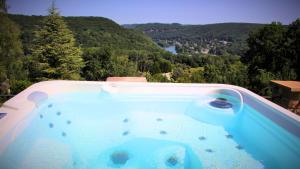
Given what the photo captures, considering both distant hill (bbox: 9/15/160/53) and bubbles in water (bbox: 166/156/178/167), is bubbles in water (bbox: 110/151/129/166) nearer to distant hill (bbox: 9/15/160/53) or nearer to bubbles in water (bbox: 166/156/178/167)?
bubbles in water (bbox: 166/156/178/167)

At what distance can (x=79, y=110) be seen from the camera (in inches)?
120

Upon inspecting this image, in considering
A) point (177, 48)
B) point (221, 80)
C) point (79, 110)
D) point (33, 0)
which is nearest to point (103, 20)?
point (177, 48)

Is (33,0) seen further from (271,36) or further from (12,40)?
(271,36)

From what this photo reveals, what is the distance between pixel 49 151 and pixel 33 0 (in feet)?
33.9

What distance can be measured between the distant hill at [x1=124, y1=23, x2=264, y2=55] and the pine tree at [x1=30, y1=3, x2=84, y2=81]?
52.0 ft

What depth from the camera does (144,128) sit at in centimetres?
277

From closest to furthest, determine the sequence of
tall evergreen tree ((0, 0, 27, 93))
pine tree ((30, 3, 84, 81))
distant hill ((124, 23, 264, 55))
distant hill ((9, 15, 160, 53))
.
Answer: tall evergreen tree ((0, 0, 27, 93)), pine tree ((30, 3, 84, 81)), distant hill ((9, 15, 160, 53)), distant hill ((124, 23, 264, 55))

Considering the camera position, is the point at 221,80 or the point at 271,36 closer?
the point at 221,80

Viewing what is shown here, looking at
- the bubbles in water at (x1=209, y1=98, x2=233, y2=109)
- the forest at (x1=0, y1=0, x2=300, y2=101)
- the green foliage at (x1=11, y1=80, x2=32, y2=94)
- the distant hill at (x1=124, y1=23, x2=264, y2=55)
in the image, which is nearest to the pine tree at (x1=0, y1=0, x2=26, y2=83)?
the forest at (x1=0, y1=0, x2=300, y2=101)

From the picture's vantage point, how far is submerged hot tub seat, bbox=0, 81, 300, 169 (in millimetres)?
2082

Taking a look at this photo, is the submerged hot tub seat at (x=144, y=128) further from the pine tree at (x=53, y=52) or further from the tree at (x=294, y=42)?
the tree at (x=294, y=42)

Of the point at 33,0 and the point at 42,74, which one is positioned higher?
the point at 33,0

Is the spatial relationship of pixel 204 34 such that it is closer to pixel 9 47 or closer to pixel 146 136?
pixel 9 47

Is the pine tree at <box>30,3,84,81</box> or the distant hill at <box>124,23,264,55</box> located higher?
the distant hill at <box>124,23,264,55</box>
